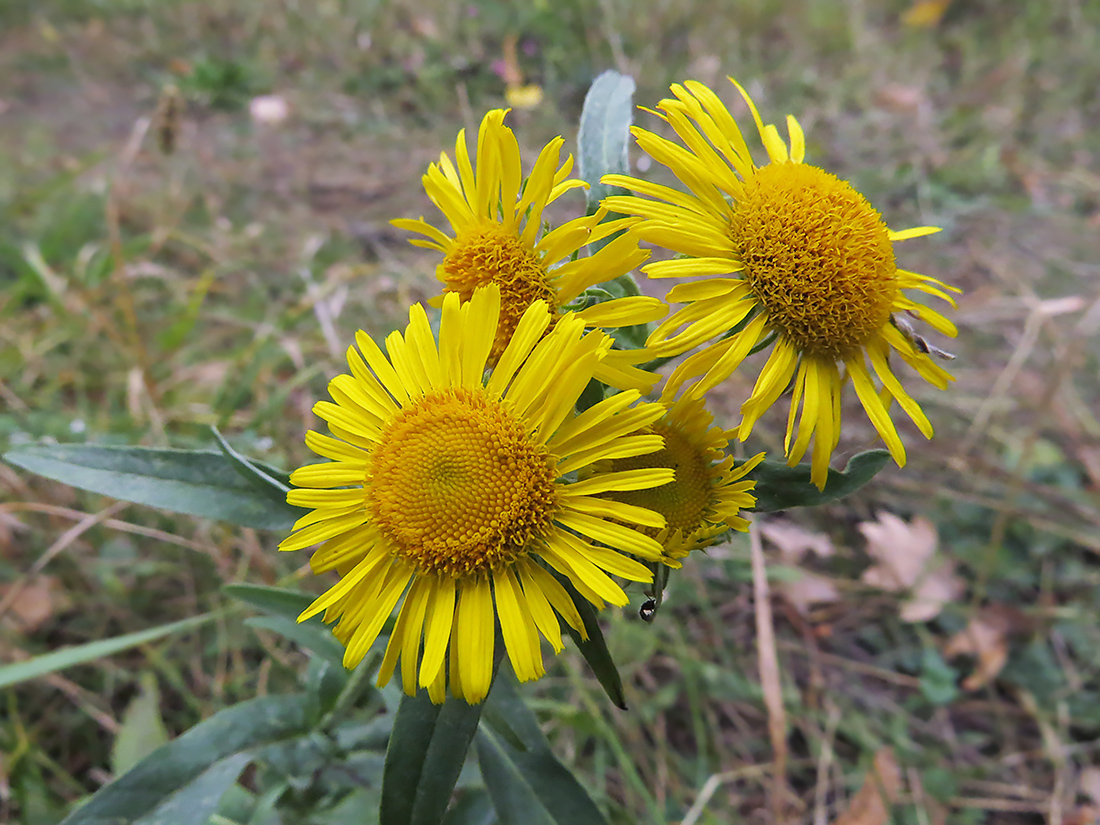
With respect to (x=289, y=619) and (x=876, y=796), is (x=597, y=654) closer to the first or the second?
(x=289, y=619)

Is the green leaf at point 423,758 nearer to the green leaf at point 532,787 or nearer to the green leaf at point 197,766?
the green leaf at point 532,787

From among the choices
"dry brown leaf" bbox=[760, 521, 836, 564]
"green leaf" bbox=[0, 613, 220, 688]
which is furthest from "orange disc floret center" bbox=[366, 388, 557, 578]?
"dry brown leaf" bbox=[760, 521, 836, 564]

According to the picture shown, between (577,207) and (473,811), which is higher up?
(577,207)

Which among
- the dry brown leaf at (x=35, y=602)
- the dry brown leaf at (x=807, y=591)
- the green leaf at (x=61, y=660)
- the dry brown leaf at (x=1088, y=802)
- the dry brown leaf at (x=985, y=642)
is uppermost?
the green leaf at (x=61, y=660)

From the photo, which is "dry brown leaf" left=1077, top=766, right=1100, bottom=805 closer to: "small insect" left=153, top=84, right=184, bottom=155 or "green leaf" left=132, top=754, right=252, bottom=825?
"green leaf" left=132, top=754, right=252, bottom=825

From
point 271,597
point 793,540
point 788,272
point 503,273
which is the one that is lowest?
point 793,540

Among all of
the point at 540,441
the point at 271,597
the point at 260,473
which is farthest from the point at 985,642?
the point at 260,473

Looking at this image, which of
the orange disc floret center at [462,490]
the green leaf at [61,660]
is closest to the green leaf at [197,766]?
the green leaf at [61,660]
